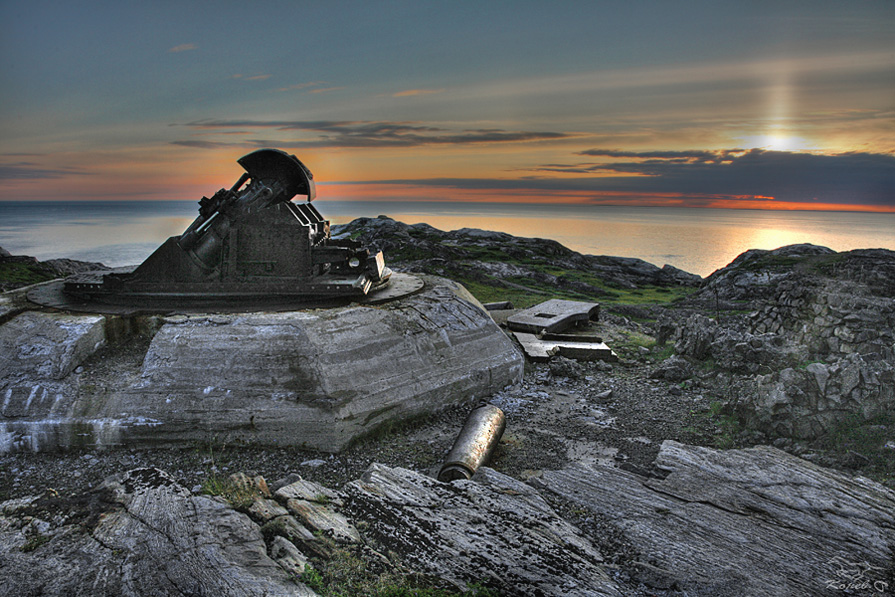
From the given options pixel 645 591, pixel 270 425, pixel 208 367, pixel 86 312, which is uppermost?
pixel 86 312

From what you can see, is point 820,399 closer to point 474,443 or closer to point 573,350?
point 573,350

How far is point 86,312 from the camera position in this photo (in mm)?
9617

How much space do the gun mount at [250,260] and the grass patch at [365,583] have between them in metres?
5.87

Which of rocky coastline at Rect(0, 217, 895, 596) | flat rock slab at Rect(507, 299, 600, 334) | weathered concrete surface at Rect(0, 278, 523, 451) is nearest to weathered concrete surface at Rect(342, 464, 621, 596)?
rocky coastline at Rect(0, 217, 895, 596)

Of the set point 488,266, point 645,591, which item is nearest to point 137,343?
point 645,591

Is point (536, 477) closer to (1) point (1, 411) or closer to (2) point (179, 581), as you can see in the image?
(2) point (179, 581)

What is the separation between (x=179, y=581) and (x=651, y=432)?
7.37 metres

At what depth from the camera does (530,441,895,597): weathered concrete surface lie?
18.5ft

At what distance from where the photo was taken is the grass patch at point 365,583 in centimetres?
524
